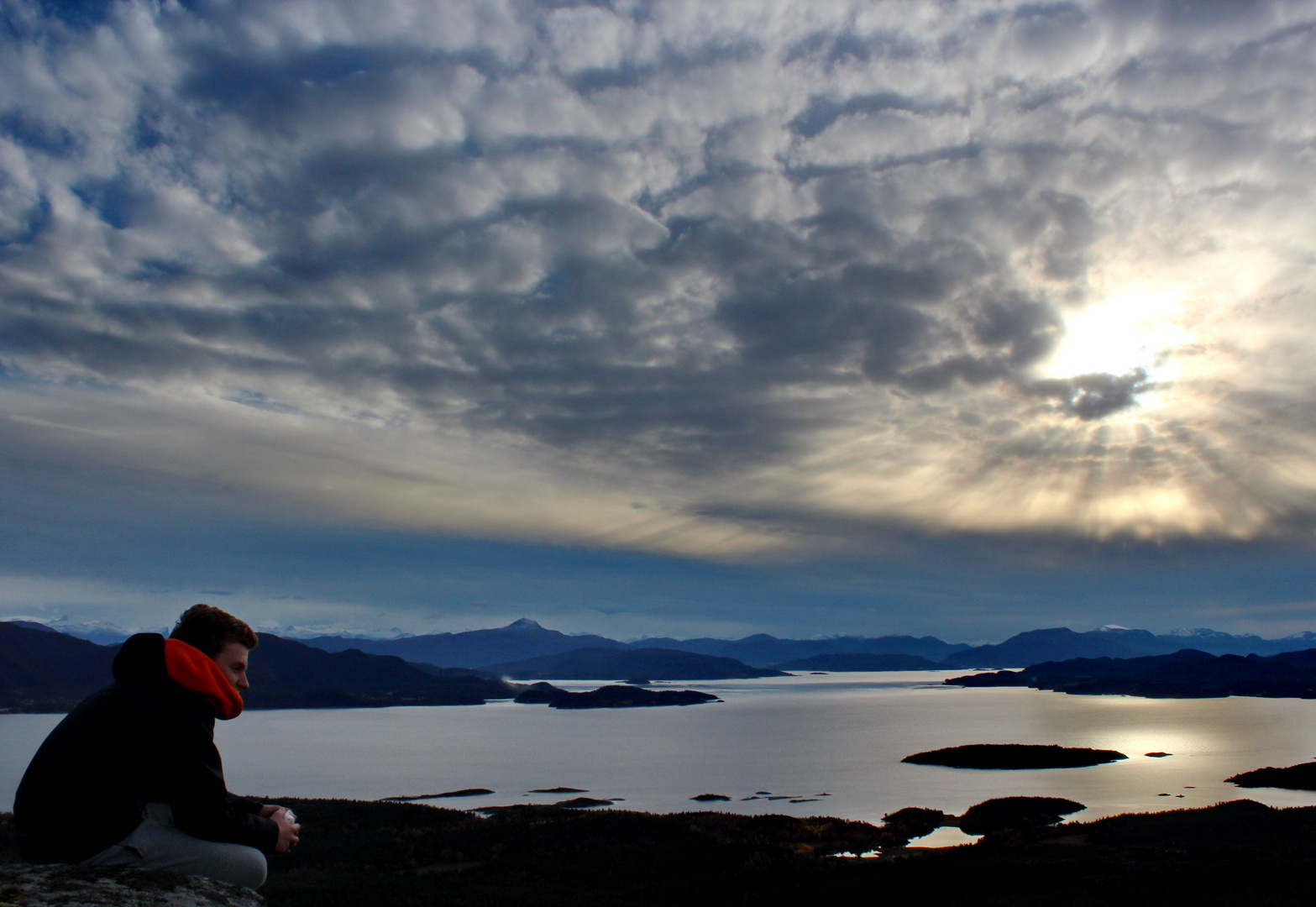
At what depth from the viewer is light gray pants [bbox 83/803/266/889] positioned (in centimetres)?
500

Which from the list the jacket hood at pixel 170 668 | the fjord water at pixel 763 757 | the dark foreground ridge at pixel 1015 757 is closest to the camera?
the jacket hood at pixel 170 668

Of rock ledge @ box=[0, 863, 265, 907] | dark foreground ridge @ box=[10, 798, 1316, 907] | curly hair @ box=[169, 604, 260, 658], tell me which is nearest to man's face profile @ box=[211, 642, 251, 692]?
curly hair @ box=[169, 604, 260, 658]

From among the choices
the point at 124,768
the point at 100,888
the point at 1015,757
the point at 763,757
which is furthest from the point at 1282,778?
the point at 124,768

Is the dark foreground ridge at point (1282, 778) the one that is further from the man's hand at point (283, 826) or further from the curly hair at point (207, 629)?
the curly hair at point (207, 629)

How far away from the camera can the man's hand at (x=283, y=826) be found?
545 cm

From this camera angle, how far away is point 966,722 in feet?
529

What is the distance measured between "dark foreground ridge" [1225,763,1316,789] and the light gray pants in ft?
320

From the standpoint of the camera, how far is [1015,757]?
9944 centimetres

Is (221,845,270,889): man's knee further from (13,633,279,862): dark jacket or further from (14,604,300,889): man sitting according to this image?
(13,633,279,862): dark jacket

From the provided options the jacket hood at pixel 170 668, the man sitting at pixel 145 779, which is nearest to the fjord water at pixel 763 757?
the man sitting at pixel 145 779

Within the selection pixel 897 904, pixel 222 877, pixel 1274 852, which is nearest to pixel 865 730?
pixel 1274 852

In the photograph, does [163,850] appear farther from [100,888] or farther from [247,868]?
[247,868]

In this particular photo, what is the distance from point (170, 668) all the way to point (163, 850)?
3.89ft

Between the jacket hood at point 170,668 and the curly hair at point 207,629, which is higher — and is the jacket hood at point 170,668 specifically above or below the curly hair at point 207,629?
below
